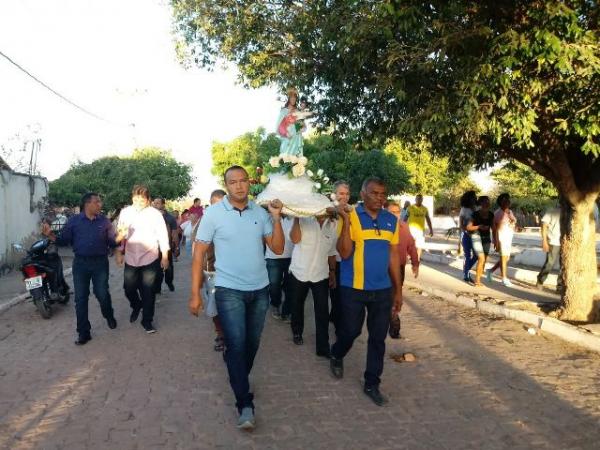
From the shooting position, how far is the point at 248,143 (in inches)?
2239

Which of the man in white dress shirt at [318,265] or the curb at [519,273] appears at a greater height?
the man in white dress shirt at [318,265]

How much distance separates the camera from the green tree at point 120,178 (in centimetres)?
2998

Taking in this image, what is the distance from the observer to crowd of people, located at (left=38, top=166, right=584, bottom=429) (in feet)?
13.5

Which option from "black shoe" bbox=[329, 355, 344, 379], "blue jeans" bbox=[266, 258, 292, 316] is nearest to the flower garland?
"black shoe" bbox=[329, 355, 344, 379]

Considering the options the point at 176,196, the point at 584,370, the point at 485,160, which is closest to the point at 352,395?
the point at 584,370

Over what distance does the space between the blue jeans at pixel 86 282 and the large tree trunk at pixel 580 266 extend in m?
6.29

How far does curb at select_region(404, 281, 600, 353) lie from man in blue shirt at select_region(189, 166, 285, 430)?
166 inches

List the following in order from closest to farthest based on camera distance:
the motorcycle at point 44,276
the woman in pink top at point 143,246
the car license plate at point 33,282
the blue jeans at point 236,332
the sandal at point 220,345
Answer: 1. the blue jeans at point 236,332
2. the sandal at point 220,345
3. the woman in pink top at point 143,246
4. the car license plate at point 33,282
5. the motorcycle at point 44,276

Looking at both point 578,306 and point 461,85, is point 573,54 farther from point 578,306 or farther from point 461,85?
point 578,306

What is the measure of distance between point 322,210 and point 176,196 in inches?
1316

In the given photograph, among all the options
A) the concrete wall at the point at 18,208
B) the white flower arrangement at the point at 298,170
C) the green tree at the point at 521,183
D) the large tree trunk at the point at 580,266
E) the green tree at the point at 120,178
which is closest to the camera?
the white flower arrangement at the point at 298,170

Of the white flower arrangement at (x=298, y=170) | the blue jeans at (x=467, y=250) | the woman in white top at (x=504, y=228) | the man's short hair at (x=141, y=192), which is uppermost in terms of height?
the white flower arrangement at (x=298, y=170)

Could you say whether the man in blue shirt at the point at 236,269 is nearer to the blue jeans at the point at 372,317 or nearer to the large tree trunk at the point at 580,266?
the blue jeans at the point at 372,317

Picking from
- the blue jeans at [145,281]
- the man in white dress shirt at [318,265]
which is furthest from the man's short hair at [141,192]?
the man in white dress shirt at [318,265]
